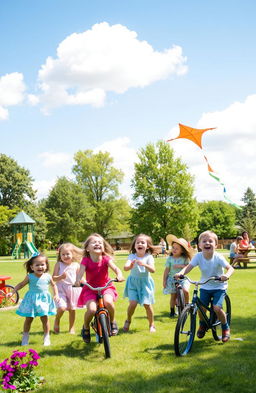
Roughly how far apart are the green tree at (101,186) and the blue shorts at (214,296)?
59960mm

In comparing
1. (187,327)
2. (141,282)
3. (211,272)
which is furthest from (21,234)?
(187,327)

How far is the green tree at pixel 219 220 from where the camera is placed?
98500 mm

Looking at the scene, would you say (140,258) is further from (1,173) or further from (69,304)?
(1,173)

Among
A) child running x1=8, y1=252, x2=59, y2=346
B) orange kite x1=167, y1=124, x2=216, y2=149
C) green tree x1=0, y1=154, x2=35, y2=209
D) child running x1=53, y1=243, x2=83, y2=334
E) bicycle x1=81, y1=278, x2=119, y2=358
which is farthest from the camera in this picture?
green tree x1=0, y1=154, x2=35, y2=209

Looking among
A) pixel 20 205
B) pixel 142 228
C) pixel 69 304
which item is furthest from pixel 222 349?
pixel 20 205

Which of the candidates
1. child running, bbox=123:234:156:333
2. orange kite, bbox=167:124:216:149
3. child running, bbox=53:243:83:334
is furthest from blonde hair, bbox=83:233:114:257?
orange kite, bbox=167:124:216:149

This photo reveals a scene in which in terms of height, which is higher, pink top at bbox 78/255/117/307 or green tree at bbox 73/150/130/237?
green tree at bbox 73/150/130/237

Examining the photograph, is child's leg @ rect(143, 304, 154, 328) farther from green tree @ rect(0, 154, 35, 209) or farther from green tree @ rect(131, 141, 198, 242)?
green tree @ rect(0, 154, 35, 209)

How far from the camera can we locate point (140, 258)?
732cm

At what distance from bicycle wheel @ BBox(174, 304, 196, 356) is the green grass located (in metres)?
0.12

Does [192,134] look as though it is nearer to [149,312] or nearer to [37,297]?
[149,312]

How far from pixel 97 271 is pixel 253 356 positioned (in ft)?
8.32

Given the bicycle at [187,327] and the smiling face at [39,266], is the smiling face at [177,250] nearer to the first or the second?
the bicycle at [187,327]

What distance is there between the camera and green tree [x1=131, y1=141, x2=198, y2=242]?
4988 cm
